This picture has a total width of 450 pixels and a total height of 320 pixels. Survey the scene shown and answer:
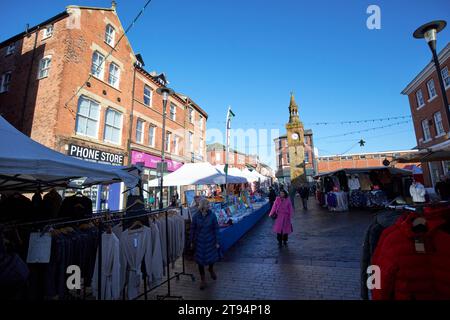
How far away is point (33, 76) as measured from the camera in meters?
13.0

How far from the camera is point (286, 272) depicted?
16.5 feet

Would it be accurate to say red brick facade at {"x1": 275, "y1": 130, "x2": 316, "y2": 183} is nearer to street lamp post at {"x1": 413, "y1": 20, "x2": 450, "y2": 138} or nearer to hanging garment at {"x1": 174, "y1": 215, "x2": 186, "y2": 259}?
street lamp post at {"x1": 413, "y1": 20, "x2": 450, "y2": 138}

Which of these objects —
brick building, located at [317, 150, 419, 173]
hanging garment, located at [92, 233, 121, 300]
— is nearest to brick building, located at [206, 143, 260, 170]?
brick building, located at [317, 150, 419, 173]

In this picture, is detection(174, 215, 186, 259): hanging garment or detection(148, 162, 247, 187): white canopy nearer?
detection(174, 215, 186, 259): hanging garment

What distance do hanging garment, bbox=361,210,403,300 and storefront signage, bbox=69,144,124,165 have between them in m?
13.2

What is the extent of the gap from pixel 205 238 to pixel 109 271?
195 centimetres

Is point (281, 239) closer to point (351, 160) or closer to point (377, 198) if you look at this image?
point (377, 198)

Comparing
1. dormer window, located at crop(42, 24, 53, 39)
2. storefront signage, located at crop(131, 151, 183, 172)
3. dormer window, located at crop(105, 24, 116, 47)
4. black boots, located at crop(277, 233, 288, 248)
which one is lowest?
black boots, located at crop(277, 233, 288, 248)

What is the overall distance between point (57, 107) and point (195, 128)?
14436 millimetres

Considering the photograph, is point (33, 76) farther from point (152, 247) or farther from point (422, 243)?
point (422, 243)

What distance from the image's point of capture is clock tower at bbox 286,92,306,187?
34.9m

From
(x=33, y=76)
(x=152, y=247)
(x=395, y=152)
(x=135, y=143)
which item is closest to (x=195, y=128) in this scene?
(x=135, y=143)
